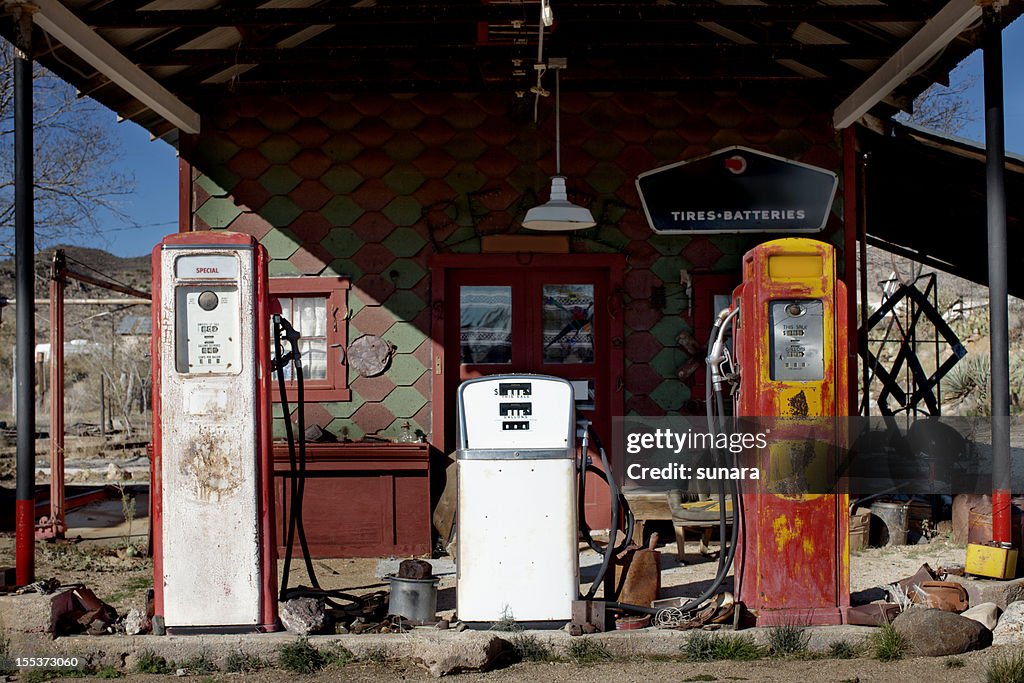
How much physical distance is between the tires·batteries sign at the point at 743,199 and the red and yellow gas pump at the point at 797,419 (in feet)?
9.88

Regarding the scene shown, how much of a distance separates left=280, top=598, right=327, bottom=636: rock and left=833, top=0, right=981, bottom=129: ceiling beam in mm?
5267

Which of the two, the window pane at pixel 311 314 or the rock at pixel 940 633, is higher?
the window pane at pixel 311 314

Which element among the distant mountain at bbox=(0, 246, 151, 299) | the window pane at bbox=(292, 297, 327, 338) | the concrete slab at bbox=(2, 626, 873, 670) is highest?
the distant mountain at bbox=(0, 246, 151, 299)

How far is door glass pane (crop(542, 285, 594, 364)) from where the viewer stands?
8.83 metres

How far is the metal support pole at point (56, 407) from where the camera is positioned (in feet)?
28.6

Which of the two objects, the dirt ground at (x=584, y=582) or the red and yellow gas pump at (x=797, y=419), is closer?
the dirt ground at (x=584, y=582)

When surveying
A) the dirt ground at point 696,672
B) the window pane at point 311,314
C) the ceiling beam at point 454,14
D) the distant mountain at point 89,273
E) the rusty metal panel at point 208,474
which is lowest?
the dirt ground at point 696,672

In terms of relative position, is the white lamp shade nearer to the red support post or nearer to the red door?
the red door

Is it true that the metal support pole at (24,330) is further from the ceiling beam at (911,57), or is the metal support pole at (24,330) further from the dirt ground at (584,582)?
the ceiling beam at (911,57)

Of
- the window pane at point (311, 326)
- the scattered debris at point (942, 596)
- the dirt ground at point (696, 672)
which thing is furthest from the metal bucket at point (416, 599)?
the window pane at point (311, 326)

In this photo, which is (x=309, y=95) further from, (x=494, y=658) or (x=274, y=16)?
(x=494, y=658)

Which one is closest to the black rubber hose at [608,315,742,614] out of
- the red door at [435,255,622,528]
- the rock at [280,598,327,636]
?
the rock at [280,598,327,636]

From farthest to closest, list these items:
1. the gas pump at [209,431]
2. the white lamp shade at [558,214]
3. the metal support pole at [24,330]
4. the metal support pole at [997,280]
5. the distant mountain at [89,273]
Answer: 1. the distant mountain at [89,273]
2. the white lamp shade at [558,214]
3. the metal support pole at [997,280]
4. the metal support pole at [24,330]
5. the gas pump at [209,431]

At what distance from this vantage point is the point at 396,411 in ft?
28.4
